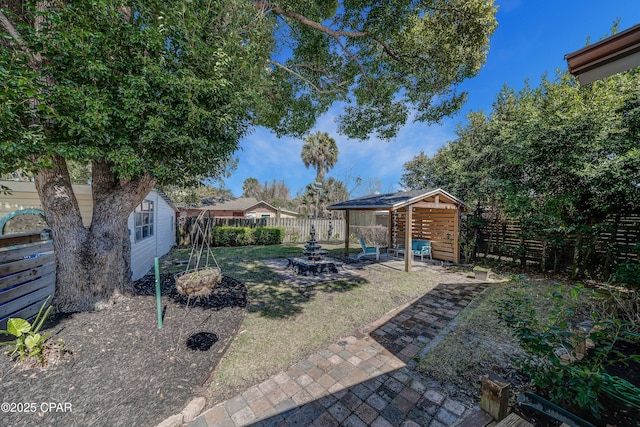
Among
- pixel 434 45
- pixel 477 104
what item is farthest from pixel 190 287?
pixel 477 104

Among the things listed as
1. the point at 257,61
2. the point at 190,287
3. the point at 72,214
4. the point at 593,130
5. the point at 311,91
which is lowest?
the point at 190,287

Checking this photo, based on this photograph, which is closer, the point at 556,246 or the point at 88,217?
the point at 88,217

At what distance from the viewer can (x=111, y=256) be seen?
13.5 feet

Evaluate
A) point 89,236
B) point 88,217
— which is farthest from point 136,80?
point 88,217

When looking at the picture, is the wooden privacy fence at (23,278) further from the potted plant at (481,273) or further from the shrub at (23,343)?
the potted plant at (481,273)

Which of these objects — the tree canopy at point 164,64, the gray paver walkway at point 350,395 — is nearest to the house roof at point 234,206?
the tree canopy at point 164,64

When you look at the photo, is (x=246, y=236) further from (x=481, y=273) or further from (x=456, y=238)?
(x=481, y=273)

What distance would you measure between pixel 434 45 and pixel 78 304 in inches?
359

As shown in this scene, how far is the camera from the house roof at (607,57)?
1700 mm

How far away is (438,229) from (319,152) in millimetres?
16738

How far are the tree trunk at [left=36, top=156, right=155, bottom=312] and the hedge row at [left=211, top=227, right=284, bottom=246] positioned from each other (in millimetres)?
8868

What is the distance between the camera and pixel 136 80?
303 cm

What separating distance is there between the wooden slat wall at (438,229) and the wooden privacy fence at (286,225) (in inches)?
195

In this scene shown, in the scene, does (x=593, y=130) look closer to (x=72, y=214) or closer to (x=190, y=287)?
(x=190, y=287)
